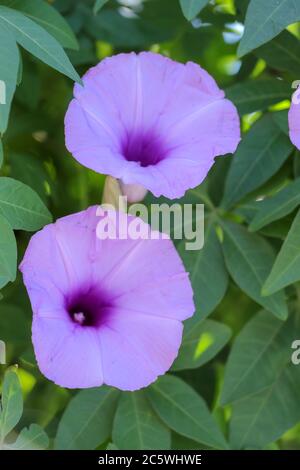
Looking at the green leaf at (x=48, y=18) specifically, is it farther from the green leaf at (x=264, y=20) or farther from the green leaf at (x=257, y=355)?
the green leaf at (x=257, y=355)

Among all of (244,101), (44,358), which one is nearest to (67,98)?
(244,101)

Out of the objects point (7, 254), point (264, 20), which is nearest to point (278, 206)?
point (264, 20)

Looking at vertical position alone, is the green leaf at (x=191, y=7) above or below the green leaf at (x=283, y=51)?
above

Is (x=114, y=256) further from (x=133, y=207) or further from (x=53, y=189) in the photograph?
(x=53, y=189)

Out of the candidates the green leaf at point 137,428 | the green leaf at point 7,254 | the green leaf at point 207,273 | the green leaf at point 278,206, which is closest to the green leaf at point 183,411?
the green leaf at point 137,428

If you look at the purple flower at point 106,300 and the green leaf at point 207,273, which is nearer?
the purple flower at point 106,300

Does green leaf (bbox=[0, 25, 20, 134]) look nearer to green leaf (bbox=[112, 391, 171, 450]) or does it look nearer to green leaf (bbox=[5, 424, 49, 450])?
green leaf (bbox=[5, 424, 49, 450])

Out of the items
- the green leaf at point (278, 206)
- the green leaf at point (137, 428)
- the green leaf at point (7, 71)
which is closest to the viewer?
the green leaf at point (7, 71)
